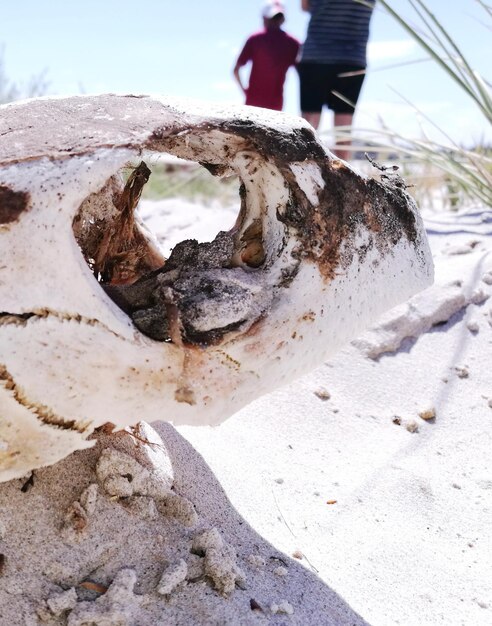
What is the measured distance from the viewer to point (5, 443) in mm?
1117

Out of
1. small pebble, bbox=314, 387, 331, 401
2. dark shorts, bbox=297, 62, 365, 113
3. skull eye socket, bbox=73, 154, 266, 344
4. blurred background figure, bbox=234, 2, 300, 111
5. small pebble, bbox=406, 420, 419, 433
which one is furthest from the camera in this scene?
blurred background figure, bbox=234, 2, 300, 111

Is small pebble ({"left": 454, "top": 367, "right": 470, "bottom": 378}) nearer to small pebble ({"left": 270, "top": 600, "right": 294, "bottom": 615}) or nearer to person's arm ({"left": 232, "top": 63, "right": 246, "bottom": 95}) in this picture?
small pebble ({"left": 270, "top": 600, "right": 294, "bottom": 615})

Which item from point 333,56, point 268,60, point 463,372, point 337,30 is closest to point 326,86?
point 333,56

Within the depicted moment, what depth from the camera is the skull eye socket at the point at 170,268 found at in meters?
1.20

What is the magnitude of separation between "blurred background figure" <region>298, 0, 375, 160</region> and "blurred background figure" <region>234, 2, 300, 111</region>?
234 mm

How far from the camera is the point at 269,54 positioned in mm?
4504

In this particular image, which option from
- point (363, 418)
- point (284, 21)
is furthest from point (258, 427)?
point (284, 21)

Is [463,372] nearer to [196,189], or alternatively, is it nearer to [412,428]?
[412,428]

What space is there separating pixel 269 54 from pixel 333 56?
50 centimetres

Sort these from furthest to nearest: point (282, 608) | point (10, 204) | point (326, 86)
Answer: point (326, 86) < point (282, 608) < point (10, 204)

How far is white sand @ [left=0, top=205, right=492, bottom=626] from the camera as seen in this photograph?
1.23 m

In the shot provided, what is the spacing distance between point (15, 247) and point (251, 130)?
0.44 meters

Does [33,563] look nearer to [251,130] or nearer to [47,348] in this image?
[47,348]

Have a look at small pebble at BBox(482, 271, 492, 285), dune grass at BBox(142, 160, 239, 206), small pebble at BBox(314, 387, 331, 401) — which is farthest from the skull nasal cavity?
dune grass at BBox(142, 160, 239, 206)
